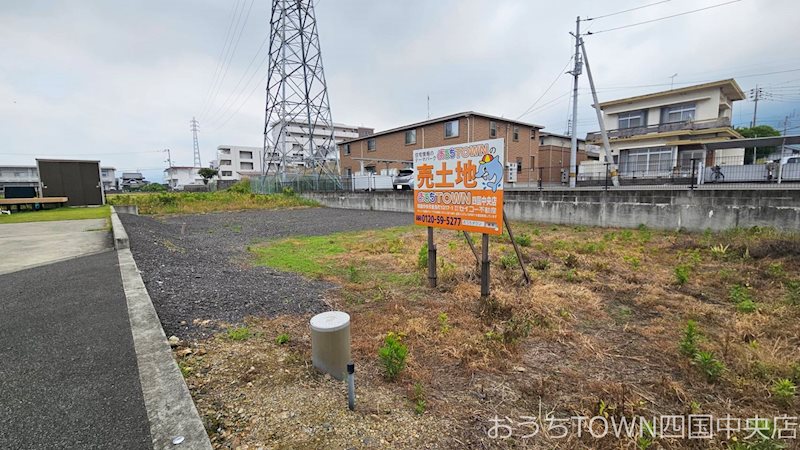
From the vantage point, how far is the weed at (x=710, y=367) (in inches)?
91.9

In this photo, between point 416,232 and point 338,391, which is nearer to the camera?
point 338,391

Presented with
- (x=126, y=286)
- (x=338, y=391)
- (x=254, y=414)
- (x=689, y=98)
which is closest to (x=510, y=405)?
(x=338, y=391)

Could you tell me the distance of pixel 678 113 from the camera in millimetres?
23641

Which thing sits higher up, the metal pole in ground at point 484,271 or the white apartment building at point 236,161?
the white apartment building at point 236,161

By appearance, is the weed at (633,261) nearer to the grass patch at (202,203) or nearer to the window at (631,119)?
the grass patch at (202,203)

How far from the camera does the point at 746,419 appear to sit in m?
1.97

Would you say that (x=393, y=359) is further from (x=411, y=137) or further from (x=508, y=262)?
(x=411, y=137)

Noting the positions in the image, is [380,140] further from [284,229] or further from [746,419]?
[746,419]

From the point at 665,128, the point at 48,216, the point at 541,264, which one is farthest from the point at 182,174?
the point at 541,264

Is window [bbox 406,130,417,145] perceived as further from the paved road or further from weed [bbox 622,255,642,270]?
weed [bbox 622,255,642,270]

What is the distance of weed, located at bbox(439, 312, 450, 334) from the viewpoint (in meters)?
3.17

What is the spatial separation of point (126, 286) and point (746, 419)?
5.72 metres

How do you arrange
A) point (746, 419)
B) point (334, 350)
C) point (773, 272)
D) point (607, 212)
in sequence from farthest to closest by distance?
point (607, 212) < point (773, 272) < point (334, 350) < point (746, 419)

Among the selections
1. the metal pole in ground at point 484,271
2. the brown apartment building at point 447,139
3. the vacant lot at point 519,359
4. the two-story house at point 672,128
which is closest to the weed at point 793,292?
the vacant lot at point 519,359
